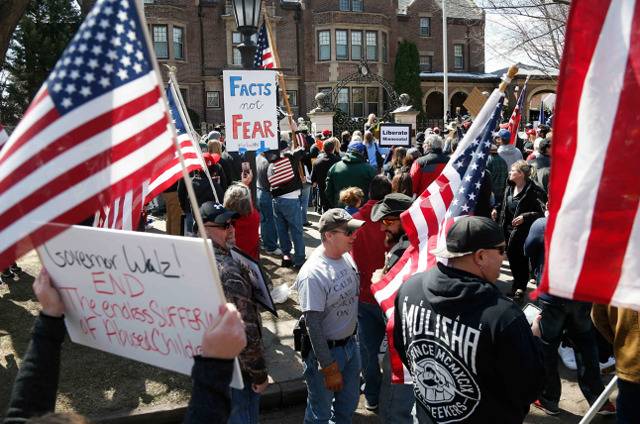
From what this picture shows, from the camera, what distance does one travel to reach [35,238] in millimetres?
2238

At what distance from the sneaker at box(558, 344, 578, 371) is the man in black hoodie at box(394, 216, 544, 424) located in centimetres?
352

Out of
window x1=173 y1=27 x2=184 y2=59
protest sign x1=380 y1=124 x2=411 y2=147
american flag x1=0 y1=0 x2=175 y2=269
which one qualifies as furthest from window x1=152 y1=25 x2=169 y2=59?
american flag x1=0 y1=0 x2=175 y2=269

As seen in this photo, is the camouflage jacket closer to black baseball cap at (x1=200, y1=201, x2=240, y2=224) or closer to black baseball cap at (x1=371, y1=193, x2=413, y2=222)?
black baseball cap at (x1=200, y1=201, x2=240, y2=224)

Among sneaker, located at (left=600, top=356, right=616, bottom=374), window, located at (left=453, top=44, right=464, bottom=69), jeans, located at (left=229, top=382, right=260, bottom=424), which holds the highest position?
window, located at (left=453, top=44, right=464, bottom=69)

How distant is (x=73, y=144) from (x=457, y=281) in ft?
5.66

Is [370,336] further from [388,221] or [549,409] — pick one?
[549,409]

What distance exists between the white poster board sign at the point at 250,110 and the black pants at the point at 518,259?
328cm

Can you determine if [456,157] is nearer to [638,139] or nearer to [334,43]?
[638,139]

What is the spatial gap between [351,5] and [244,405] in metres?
35.1

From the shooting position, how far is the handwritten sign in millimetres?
2035

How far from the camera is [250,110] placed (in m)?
7.03

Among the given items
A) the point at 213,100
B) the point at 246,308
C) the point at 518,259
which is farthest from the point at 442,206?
the point at 213,100

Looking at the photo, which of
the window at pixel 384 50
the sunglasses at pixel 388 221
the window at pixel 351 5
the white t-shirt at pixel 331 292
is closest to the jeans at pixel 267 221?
the sunglasses at pixel 388 221

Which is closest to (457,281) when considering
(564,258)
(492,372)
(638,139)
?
(492,372)
